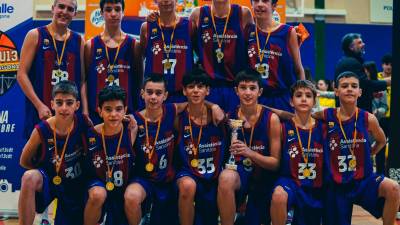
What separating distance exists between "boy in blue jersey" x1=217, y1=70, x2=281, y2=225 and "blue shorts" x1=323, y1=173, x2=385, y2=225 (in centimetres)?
44

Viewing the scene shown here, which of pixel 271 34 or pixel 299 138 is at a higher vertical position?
pixel 271 34

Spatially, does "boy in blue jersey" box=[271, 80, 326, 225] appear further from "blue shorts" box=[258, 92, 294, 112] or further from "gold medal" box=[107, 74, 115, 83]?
"gold medal" box=[107, 74, 115, 83]

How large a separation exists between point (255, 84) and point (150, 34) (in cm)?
93

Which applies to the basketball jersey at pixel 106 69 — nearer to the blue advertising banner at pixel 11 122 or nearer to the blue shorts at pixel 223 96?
the blue shorts at pixel 223 96

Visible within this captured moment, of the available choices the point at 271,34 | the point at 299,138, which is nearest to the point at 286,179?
the point at 299,138

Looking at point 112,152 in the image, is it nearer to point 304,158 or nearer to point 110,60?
point 110,60

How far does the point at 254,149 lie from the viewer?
3824mm

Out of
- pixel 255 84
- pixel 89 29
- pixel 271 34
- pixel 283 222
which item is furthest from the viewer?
pixel 89 29

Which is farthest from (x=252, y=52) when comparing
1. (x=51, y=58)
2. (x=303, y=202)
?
(x=51, y=58)

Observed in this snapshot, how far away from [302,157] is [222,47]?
1052 mm

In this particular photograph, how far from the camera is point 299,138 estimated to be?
3771 millimetres

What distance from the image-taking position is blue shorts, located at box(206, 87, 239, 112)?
162 inches

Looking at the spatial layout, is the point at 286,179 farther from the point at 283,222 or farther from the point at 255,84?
the point at 255,84

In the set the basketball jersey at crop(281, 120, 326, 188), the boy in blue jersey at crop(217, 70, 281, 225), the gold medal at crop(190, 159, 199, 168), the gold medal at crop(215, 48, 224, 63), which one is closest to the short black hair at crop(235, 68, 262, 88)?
the boy in blue jersey at crop(217, 70, 281, 225)
